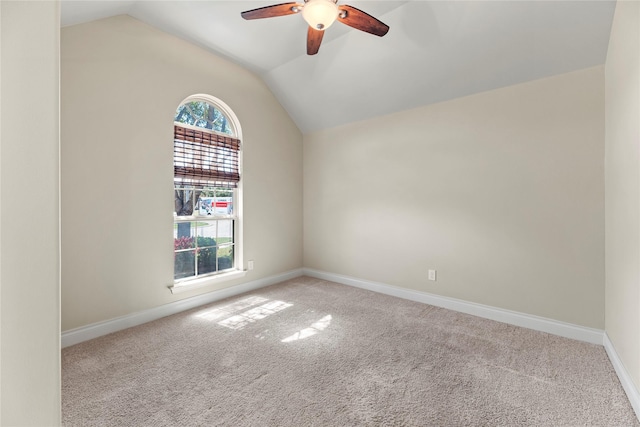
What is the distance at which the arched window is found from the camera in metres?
3.10

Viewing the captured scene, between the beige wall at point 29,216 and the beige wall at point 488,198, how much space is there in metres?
3.21

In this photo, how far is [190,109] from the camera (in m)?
3.20

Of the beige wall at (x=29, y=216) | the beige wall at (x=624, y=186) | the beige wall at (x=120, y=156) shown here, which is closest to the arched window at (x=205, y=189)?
the beige wall at (x=120, y=156)

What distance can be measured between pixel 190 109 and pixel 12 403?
3153 millimetres

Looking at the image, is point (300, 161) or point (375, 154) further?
point (300, 161)

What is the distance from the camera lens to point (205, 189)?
334cm

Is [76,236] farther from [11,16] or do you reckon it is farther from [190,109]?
[11,16]

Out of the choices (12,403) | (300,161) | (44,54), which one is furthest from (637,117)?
(300,161)

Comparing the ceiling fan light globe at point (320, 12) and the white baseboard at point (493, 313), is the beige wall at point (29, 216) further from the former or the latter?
the white baseboard at point (493, 313)

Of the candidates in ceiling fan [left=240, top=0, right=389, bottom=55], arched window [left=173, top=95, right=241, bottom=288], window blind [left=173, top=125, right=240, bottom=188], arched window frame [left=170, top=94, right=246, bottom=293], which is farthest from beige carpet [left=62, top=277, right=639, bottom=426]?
ceiling fan [left=240, top=0, right=389, bottom=55]

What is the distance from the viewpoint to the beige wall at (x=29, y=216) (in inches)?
24.2

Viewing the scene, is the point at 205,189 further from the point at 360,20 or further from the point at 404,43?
the point at 404,43

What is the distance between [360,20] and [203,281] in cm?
295

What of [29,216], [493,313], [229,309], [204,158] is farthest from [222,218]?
[493,313]
